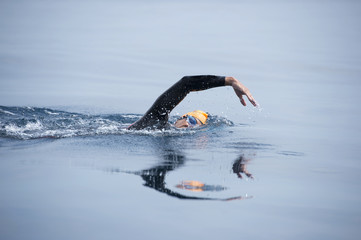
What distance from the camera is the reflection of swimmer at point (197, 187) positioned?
4871 millimetres

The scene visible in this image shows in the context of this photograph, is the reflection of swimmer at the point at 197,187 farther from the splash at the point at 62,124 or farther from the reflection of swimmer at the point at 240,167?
the splash at the point at 62,124

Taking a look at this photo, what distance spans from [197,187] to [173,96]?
2.60m

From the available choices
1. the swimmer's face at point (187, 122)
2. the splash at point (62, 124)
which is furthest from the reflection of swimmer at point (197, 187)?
the swimmer's face at point (187, 122)

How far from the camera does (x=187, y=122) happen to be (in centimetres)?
830

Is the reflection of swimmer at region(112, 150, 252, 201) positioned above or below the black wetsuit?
below

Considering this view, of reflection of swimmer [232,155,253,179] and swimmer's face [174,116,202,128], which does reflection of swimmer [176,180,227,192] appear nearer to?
reflection of swimmer [232,155,253,179]

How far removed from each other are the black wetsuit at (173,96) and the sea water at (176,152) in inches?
11.4

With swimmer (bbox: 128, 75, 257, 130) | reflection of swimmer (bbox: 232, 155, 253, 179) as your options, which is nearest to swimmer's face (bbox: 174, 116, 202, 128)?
swimmer (bbox: 128, 75, 257, 130)

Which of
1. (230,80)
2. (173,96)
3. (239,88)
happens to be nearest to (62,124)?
(173,96)

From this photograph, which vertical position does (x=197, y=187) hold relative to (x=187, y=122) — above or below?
below

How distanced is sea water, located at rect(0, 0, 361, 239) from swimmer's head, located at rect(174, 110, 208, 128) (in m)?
0.33

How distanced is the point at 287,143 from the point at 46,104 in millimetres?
5153

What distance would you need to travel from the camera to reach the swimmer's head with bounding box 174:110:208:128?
27.1 feet

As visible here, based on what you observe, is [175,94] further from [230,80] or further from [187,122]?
[187,122]
